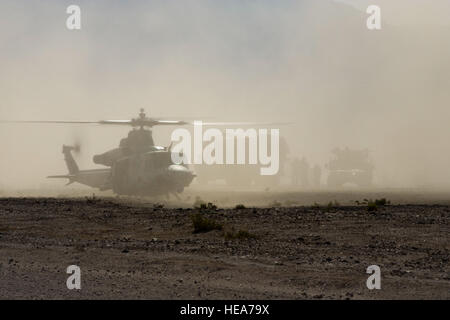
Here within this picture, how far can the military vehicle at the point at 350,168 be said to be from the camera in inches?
4572

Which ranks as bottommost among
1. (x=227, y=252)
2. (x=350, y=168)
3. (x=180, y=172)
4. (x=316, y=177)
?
(x=227, y=252)

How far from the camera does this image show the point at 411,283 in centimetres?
995

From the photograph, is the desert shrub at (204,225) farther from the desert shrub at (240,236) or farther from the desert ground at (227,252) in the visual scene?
the desert shrub at (240,236)

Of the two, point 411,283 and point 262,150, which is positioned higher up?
point 262,150

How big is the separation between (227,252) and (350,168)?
111m

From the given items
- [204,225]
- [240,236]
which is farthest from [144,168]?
[240,236]

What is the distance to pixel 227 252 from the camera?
13.5 metres

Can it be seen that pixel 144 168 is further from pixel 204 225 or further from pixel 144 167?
pixel 204 225

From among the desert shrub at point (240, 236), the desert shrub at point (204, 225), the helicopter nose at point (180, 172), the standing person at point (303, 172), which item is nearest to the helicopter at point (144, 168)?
the helicopter nose at point (180, 172)

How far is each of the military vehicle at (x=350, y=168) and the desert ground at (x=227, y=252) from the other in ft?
315

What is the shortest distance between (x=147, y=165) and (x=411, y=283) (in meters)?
25.6
